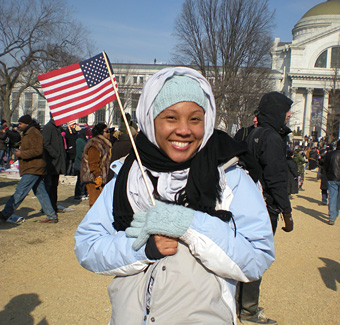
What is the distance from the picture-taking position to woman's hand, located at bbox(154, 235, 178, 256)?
1.58 m

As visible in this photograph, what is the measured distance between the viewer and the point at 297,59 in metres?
59.3

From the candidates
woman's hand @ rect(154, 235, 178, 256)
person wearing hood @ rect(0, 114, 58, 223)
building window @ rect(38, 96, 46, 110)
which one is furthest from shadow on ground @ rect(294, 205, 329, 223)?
building window @ rect(38, 96, 46, 110)

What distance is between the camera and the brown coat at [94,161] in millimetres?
6758

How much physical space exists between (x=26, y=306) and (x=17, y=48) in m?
26.8

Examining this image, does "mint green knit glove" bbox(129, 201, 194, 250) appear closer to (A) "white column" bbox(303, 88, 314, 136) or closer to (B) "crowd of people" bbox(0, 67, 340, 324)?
(B) "crowd of people" bbox(0, 67, 340, 324)

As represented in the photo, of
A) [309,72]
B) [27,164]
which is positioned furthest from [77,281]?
[309,72]

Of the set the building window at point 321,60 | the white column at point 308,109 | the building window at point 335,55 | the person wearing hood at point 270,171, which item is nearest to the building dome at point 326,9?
the building window at point 321,60

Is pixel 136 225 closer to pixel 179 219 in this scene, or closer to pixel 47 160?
pixel 179 219

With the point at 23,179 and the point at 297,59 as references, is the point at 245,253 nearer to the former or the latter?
the point at 23,179

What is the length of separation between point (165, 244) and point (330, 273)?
15.3ft

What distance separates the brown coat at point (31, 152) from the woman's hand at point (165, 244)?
559 centimetres

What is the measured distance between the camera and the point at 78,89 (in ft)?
8.24

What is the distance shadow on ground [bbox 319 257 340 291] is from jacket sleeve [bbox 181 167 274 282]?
3765mm

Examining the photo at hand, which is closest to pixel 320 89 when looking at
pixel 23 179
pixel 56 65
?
pixel 56 65
